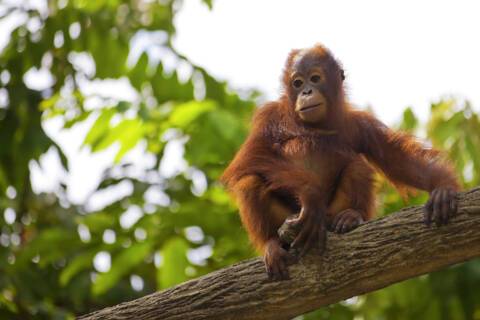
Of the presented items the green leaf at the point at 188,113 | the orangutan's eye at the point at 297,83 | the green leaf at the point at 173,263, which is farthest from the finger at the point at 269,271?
the green leaf at the point at 188,113

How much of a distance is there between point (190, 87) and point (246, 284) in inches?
142

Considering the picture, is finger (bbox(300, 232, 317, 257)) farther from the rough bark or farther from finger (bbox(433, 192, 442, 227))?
finger (bbox(433, 192, 442, 227))

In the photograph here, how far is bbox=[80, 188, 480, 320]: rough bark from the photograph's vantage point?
4.82 meters

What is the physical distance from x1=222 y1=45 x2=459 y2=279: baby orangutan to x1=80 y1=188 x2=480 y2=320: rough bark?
195 millimetres

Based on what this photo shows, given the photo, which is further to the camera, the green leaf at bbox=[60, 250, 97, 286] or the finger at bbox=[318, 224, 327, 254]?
the green leaf at bbox=[60, 250, 97, 286]

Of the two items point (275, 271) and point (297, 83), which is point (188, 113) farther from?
point (275, 271)

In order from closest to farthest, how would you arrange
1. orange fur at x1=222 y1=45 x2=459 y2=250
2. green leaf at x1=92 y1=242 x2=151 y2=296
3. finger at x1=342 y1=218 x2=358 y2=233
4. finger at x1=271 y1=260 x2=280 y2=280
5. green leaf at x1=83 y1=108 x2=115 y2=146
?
finger at x1=271 y1=260 x2=280 y2=280 → finger at x1=342 y1=218 x2=358 y2=233 → orange fur at x1=222 y1=45 x2=459 y2=250 → green leaf at x1=92 y1=242 x2=151 y2=296 → green leaf at x1=83 y1=108 x2=115 y2=146

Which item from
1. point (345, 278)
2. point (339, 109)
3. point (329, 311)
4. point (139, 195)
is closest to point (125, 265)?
point (139, 195)

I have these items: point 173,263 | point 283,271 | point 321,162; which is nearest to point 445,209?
point 283,271

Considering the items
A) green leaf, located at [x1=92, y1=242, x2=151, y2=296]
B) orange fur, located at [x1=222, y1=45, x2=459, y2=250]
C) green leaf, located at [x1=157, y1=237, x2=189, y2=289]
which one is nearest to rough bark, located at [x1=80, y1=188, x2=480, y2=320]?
orange fur, located at [x1=222, y1=45, x2=459, y2=250]

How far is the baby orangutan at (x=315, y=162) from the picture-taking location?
5523 mm

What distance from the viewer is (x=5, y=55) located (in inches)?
350

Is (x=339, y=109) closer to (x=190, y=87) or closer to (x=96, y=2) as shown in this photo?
(x=190, y=87)

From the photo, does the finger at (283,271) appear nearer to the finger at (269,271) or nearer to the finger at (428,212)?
the finger at (269,271)
